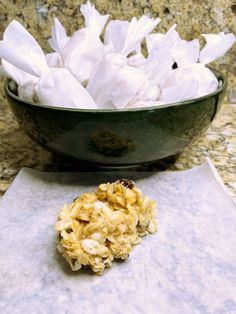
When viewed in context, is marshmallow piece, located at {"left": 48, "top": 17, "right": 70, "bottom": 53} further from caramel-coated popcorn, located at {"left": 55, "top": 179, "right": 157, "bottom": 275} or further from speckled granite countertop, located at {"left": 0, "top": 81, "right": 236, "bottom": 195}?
caramel-coated popcorn, located at {"left": 55, "top": 179, "right": 157, "bottom": 275}

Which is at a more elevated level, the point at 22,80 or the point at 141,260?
the point at 22,80

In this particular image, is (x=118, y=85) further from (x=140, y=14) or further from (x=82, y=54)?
(x=140, y=14)

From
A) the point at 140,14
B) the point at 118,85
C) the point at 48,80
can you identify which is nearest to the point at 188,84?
the point at 118,85

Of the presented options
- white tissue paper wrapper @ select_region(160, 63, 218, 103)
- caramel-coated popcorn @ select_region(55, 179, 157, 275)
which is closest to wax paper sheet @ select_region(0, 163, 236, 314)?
caramel-coated popcorn @ select_region(55, 179, 157, 275)

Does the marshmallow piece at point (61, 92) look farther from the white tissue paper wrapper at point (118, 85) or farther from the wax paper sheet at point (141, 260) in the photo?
the wax paper sheet at point (141, 260)

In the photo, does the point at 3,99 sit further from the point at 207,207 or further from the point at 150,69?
the point at 207,207

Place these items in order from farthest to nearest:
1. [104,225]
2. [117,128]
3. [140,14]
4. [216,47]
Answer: [140,14], [216,47], [117,128], [104,225]

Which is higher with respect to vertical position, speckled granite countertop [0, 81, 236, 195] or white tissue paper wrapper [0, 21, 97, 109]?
white tissue paper wrapper [0, 21, 97, 109]
